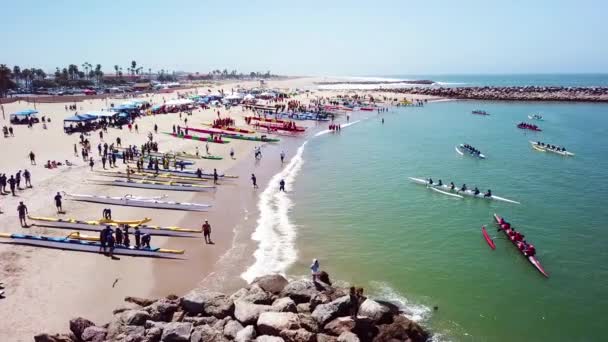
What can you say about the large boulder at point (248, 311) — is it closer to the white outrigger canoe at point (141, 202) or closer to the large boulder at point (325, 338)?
the large boulder at point (325, 338)

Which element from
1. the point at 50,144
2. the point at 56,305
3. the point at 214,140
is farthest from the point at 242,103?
the point at 56,305

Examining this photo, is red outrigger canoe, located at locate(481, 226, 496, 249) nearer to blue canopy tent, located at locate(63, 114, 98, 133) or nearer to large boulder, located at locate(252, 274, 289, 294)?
large boulder, located at locate(252, 274, 289, 294)

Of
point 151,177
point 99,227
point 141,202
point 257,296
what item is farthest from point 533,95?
point 257,296

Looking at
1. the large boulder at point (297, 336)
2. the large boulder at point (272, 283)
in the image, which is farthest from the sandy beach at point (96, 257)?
the large boulder at point (297, 336)

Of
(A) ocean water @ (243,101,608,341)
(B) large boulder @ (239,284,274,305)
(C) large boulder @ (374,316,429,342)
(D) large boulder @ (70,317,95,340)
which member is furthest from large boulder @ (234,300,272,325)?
(D) large boulder @ (70,317,95,340)

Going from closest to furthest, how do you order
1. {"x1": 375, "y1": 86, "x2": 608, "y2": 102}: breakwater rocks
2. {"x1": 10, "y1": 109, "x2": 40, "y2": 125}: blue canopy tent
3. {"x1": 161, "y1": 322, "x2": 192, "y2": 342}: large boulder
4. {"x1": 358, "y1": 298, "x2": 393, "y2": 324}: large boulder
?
1. {"x1": 161, "y1": 322, "x2": 192, "y2": 342}: large boulder
2. {"x1": 358, "y1": 298, "x2": 393, "y2": 324}: large boulder
3. {"x1": 10, "y1": 109, "x2": 40, "y2": 125}: blue canopy tent
4. {"x1": 375, "y1": 86, "x2": 608, "y2": 102}: breakwater rocks

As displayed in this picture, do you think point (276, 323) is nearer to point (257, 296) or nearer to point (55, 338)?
point (257, 296)
